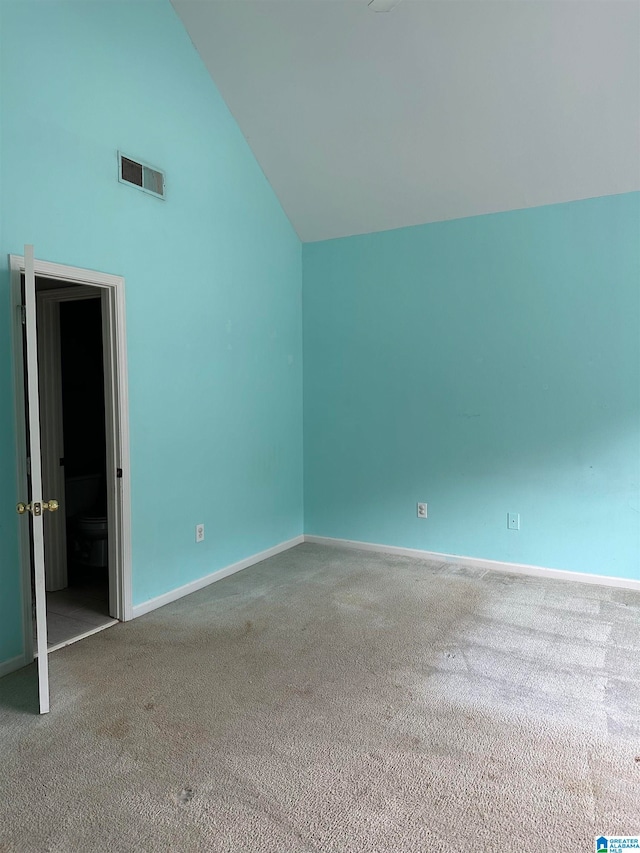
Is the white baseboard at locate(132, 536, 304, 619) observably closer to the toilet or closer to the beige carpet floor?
the beige carpet floor

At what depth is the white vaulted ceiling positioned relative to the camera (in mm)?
3258

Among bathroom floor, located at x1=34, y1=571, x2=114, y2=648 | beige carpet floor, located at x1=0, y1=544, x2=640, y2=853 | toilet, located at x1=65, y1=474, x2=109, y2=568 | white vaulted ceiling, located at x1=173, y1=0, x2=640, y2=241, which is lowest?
beige carpet floor, located at x1=0, y1=544, x2=640, y2=853

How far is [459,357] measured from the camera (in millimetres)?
4512

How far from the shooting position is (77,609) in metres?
3.68

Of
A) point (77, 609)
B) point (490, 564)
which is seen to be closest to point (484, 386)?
point (490, 564)

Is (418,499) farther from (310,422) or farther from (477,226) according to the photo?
(477,226)

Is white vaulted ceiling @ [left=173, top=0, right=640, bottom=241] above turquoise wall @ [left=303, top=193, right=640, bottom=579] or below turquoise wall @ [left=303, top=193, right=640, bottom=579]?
above

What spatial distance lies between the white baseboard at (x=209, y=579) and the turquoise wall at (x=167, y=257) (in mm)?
58

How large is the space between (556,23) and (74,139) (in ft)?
8.49

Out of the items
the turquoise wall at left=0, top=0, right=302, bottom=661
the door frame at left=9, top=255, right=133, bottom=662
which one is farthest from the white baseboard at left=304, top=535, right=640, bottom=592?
the door frame at left=9, top=255, right=133, bottom=662

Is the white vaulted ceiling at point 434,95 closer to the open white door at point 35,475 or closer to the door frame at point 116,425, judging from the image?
the door frame at point 116,425

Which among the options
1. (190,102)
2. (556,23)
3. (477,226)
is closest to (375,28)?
(556,23)

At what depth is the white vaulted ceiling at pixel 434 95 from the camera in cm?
326

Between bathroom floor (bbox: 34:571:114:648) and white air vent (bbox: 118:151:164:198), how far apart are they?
2.52 metres
